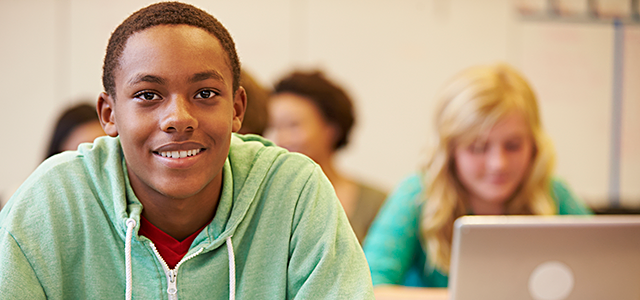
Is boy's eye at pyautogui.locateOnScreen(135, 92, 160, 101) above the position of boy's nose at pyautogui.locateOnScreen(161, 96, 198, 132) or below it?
above

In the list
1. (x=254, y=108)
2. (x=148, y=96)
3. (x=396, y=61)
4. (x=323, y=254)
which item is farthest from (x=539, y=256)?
(x=396, y=61)

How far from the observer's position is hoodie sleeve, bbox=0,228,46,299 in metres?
0.78

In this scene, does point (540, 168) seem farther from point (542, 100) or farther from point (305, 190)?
point (542, 100)

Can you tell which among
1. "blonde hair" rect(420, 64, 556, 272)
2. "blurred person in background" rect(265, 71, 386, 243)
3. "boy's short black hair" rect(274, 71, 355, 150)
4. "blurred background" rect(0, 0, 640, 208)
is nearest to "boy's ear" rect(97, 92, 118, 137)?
"blonde hair" rect(420, 64, 556, 272)

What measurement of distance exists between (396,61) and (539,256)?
101 inches

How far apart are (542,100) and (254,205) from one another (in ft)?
10.6

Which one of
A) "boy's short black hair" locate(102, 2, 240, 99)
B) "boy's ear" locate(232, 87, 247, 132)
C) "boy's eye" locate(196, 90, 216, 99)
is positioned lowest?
"boy's ear" locate(232, 87, 247, 132)

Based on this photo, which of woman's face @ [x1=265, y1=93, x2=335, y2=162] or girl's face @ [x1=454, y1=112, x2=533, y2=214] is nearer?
girl's face @ [x1=454, y1=112, x2=533, y2=214]

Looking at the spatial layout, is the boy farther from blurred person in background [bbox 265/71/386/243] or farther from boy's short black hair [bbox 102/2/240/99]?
blurred person in background [bbox 265/71/386/243]

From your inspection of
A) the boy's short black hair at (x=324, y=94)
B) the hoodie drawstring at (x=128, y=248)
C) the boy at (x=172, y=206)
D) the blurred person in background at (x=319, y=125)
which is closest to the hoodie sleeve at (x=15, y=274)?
the boy at (x=172, y=206)

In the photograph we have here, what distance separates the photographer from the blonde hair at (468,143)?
6.08 ft

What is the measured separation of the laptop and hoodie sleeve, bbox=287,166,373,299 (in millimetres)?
259

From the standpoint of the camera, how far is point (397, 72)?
3.54m

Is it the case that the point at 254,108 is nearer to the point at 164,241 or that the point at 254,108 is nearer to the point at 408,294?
the point at 408,294
